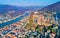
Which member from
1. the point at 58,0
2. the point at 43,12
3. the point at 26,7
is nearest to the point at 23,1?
the point at 26,7

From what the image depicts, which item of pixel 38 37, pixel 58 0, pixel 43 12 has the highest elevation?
pixel 58 0

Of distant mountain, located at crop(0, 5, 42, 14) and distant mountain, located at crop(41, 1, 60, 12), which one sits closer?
distant mountain, located at crop(41, 1, 60, 12)

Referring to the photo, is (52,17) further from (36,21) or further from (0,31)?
(0,31)

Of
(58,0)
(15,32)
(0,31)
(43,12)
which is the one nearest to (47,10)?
(43,12)

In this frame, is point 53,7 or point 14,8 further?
point 14,8

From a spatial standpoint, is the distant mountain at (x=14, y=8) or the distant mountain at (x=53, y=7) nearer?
the distant mountain at (x=53, y=7)

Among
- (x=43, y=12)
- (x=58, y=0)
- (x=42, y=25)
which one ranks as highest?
(x=58, y=0)

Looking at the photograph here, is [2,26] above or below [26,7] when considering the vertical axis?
below

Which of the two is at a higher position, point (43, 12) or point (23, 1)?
point (23, 1)

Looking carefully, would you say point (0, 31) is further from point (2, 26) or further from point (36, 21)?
point (36, 21)
